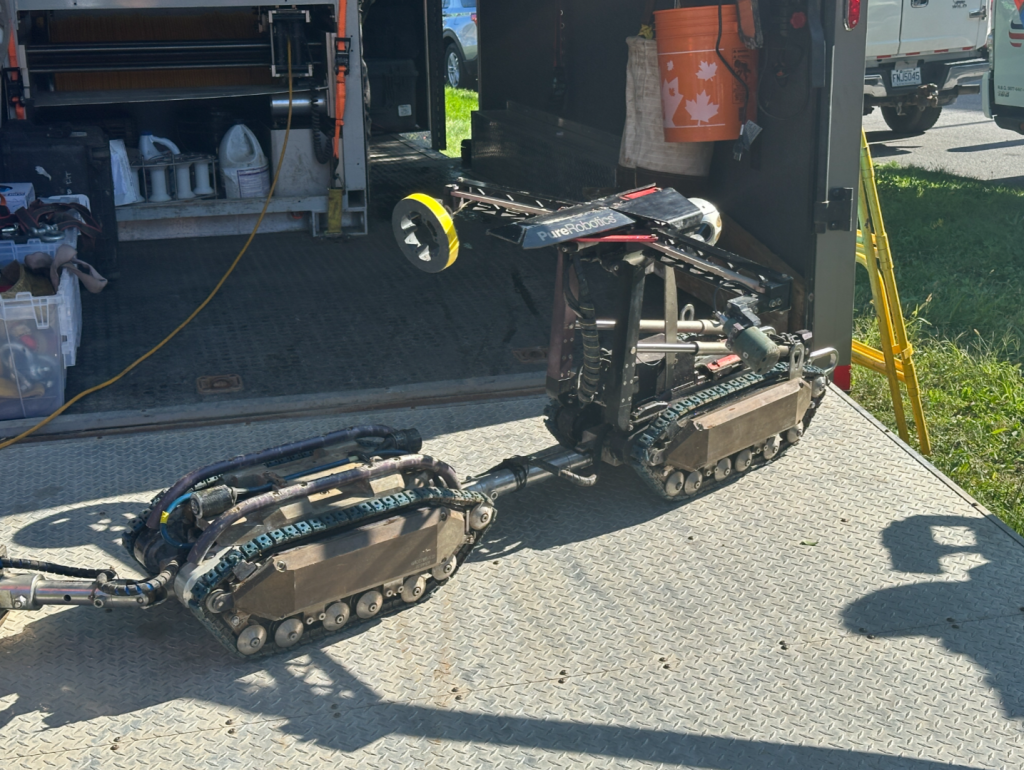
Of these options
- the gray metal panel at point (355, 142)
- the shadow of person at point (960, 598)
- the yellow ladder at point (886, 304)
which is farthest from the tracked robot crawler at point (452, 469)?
the gray metal panel at point (355, 142)

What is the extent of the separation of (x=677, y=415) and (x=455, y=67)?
14.6m

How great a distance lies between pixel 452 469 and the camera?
3.63 m

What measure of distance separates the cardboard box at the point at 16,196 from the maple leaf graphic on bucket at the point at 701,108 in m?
3.71

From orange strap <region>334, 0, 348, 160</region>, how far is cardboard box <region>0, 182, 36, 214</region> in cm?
226

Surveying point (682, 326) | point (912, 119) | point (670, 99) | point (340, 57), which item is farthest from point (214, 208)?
point (912, 119)

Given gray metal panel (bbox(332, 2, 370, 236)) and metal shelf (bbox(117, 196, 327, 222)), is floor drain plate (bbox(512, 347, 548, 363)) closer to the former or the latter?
gray metal panel (bbox(332, 2, 370, 236))

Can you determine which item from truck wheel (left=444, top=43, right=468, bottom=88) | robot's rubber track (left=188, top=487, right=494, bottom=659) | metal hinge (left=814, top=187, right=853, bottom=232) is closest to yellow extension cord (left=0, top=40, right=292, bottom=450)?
robot's rubber track (left=188, top=487, right=494, bottom=659)

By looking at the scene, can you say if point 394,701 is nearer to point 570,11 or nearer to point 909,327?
point 909,327

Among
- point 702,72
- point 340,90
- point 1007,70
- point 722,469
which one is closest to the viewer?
point 722,469

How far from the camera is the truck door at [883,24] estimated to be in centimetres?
1191

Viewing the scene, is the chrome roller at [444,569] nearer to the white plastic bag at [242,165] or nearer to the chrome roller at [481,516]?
the chrome roller at [481,516]

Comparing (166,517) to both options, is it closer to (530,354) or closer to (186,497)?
(186,497)

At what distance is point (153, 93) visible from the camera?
26.2 feet

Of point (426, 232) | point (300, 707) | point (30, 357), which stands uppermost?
point (426, 232)
